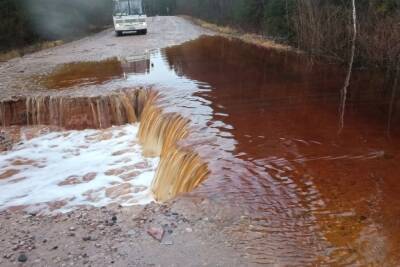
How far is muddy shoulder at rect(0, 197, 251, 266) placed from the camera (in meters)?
4.18

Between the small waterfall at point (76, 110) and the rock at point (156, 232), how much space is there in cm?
724

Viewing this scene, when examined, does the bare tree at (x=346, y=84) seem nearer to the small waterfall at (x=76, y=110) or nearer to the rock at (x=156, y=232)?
the rock at (x=156, y=232)

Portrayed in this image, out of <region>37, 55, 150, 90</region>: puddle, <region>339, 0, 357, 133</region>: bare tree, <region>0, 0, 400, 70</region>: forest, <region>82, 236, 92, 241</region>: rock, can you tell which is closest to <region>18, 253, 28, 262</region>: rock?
<region>82, 236, 92, 241</region>: rock

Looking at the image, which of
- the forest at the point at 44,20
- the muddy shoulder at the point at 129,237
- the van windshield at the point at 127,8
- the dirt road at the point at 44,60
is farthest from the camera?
the van windshield at the point at 127,8

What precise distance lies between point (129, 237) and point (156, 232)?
0.30 m

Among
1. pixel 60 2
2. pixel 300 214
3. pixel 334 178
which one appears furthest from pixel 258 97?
pixel 60 2

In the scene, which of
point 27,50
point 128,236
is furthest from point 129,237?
point 27,50

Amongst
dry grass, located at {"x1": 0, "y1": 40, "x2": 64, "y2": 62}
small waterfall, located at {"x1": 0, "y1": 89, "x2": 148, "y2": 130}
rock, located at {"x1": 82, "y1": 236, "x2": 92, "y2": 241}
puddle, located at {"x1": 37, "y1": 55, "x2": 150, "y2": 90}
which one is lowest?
rock, located at {"x1": 82, "y1": 236, "x2": 92, "y2": 241}

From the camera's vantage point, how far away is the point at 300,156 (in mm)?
6602

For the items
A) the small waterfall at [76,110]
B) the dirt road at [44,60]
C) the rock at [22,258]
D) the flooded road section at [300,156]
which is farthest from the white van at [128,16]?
the rock at [22,258]

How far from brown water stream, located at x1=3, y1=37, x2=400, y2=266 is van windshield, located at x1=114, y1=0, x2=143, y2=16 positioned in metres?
14.7

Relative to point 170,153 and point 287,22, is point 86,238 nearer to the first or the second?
point 170,153

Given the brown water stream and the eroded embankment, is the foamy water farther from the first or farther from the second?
the brown water stream

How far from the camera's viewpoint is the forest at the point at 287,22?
41.9 feet
